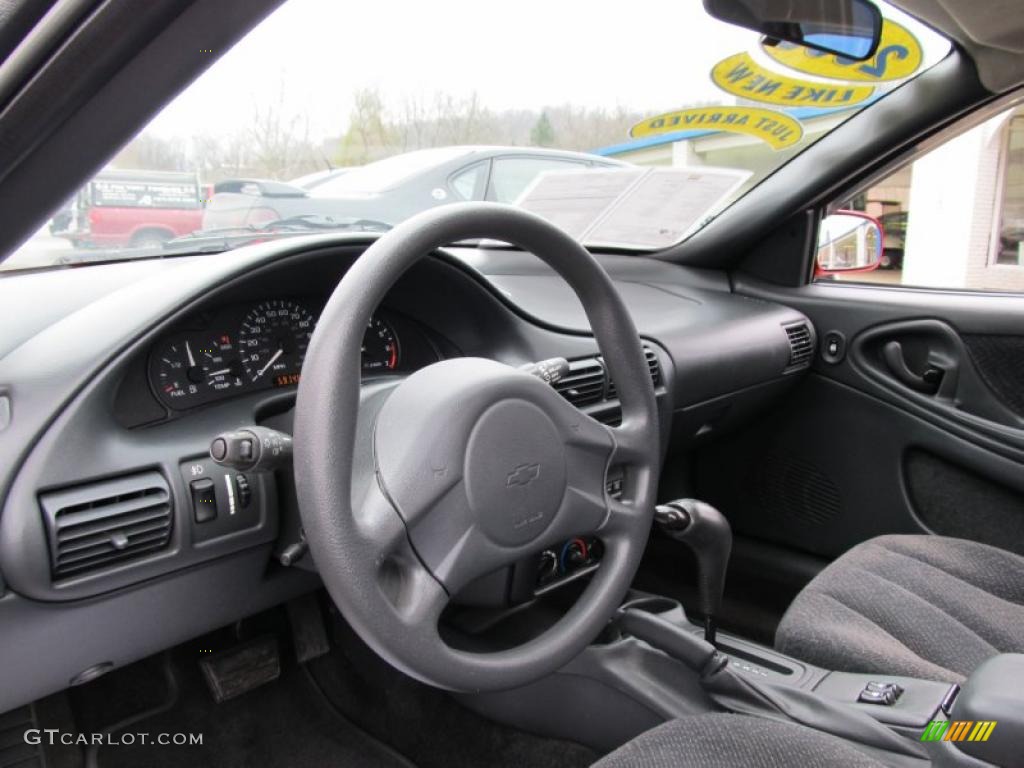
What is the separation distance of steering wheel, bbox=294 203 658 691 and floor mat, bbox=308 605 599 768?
0.74 meters

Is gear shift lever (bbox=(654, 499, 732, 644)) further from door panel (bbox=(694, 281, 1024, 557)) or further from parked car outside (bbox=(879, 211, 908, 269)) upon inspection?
parked car outside (bbox=(879, 211, 908, 269))

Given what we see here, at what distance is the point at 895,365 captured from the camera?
233 cm

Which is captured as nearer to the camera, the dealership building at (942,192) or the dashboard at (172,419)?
the dashboard at (172,419)

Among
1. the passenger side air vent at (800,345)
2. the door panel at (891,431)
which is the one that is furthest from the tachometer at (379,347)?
the door panel at (891,431)

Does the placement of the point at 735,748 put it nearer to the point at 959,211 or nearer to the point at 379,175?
the point at 379,175

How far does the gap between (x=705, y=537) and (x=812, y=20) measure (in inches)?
42.6

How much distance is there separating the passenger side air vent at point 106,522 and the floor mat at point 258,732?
0.76 meters

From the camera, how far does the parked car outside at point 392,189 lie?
155 cm

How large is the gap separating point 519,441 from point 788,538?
5.47 feet

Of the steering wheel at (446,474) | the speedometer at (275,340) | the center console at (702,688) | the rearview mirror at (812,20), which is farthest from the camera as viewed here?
the rearview mirror at (812,20)

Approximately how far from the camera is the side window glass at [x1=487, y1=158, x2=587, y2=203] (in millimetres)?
2004

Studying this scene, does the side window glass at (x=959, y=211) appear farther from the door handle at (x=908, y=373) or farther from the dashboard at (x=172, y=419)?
the dashboard at (x=172, y=419)

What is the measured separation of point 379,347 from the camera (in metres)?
1.63

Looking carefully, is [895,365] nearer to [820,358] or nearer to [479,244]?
[820,358]
